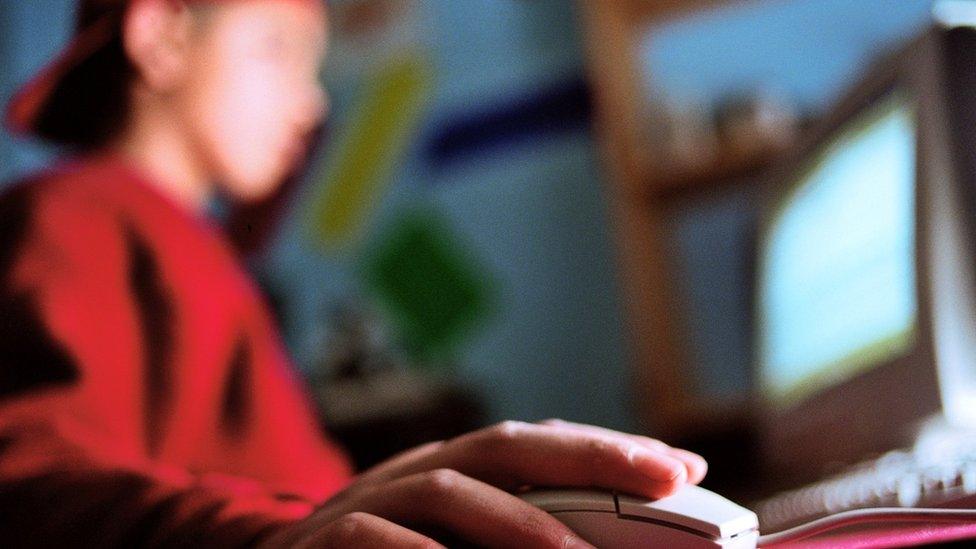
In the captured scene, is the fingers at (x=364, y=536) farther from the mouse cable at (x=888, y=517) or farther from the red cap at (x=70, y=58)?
the red cap at (x=70, y=58)

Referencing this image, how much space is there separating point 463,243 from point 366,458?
664mm

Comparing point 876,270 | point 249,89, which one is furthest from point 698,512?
point 249,89

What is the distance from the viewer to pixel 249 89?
1.08 meters

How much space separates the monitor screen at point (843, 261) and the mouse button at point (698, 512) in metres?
0.39

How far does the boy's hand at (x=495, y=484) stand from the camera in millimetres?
384

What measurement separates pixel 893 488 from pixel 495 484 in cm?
23

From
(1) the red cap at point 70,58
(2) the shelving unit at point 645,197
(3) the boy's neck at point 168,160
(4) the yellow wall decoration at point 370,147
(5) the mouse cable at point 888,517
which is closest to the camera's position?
(5) the mouse cable at point 888,517

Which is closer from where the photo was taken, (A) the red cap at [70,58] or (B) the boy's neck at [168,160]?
(A) the red cap at [70,58]

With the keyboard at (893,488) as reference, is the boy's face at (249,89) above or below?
above

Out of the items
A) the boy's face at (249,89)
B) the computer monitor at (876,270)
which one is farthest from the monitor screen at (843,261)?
the boy's face at (249,89)

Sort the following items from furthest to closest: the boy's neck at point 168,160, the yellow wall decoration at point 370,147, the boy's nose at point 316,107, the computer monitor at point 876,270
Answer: the yellow wall decoration at point 370,147 < the boy's nose at point 316,107 < the boy's neck at point 168,160 < the computer monitor at point 876,270

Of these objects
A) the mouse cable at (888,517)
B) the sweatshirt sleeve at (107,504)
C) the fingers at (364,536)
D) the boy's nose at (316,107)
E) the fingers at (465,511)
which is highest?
the boy's nose at (316,107)

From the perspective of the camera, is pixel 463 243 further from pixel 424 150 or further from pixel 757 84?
pixel 757 84

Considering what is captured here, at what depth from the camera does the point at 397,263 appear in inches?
78.1
